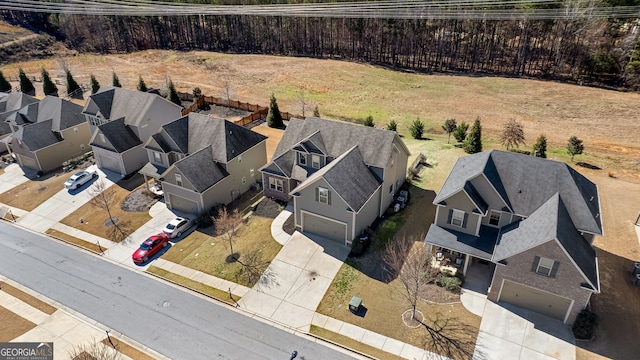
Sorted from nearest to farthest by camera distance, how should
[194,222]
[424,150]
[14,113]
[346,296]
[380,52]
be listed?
[346,296]
[194,222]
[424,150]
[14,113]
[380,52]

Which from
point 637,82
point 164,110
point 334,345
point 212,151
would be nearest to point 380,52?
point 637,82

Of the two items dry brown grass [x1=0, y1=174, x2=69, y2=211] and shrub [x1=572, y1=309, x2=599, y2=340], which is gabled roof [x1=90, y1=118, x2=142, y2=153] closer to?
dry brown grass [x1=0, y1=174, x2=69, y2=211]

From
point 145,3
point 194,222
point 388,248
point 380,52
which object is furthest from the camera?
point 145,3

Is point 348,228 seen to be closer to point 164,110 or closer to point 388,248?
point 388,248

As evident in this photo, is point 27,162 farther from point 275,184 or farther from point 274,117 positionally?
point 275,184

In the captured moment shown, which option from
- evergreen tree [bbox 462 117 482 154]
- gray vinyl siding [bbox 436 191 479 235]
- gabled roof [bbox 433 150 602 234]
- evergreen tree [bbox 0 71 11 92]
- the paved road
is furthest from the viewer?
evergreen tree [bbox 0 71 11 92]

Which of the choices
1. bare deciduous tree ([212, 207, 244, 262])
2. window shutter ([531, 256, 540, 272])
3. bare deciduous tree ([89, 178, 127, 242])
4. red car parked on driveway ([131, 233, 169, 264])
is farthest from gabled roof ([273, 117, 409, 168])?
bare deciduous tree ([89, 178, 127, 242])
